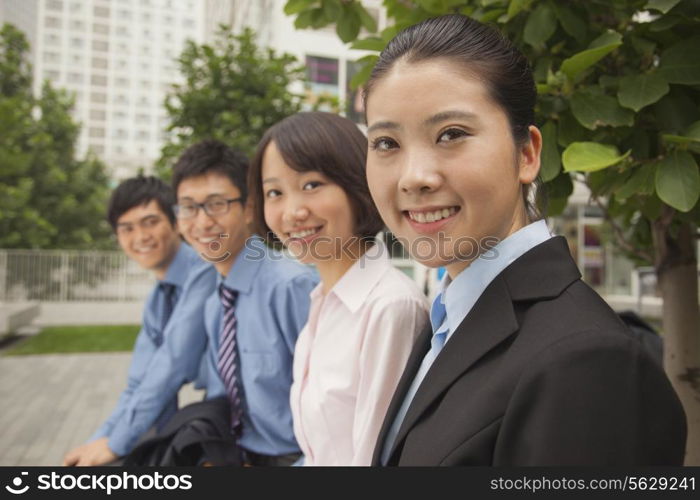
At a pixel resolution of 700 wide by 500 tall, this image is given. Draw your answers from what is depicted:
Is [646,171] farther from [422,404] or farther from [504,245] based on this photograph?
[422,404]

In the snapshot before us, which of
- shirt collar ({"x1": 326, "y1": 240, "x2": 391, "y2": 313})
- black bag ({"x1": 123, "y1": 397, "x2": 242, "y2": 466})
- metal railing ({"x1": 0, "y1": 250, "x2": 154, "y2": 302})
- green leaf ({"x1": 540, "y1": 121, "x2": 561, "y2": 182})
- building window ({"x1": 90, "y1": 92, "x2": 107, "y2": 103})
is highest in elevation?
building window ({"x1": 90, "y1": 92, "x2": 107, "y2": 103})

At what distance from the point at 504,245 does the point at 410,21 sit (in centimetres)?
107

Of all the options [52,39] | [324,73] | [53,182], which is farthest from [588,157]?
[52,39]

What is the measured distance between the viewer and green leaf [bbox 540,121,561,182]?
155 cm

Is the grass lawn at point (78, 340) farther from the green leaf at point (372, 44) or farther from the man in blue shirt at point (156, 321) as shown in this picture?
the green leaf at point (372, 44)

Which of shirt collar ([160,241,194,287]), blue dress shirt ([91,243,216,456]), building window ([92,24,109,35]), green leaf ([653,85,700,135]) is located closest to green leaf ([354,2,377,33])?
green leaf ([653,85,700,135])

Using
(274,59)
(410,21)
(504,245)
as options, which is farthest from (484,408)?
(274,59)

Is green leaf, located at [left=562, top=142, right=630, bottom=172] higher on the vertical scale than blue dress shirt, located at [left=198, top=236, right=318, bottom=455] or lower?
higher

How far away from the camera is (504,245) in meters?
1.13

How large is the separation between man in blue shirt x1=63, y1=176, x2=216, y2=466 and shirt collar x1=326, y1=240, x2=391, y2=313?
1.23 meters

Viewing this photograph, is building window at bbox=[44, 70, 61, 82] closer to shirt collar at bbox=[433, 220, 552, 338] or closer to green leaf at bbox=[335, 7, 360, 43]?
green leaf at bbox=[335, 7, 360, 43]

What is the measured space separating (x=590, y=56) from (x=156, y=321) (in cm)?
262

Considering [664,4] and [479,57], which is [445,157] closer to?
[479,57]

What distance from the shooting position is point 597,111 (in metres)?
1.49
